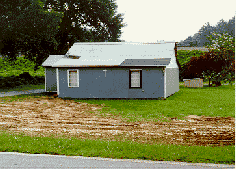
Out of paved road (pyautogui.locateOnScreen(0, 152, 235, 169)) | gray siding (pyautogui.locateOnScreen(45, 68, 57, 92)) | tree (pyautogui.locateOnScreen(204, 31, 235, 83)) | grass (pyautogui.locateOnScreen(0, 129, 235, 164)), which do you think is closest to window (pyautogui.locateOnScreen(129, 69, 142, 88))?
gray siding (pyautogui.locateOnScreen(45, 68, 57, 92))

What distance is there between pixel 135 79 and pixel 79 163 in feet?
49.1

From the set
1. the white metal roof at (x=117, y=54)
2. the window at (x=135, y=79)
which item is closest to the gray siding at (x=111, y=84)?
the window at (x=135, y=79)

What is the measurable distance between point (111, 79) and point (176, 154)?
14422 millimetres

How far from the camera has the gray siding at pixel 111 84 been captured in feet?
65.5

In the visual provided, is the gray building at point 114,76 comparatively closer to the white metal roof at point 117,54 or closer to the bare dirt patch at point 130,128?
the white metal roof at point 117,54

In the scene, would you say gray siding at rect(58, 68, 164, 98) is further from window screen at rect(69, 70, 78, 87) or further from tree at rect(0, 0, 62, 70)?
tree at rect(0, 0, 62, 70)

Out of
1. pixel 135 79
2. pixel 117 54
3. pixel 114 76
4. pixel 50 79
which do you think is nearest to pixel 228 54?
pixel 135 79

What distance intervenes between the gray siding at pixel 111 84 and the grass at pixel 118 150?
12.8 metres

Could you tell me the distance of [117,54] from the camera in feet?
72.5

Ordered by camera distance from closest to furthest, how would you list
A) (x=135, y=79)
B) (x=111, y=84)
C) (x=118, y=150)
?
1. (x=118, y=150)
2. (x=135, y=79)
3. (x=111, y=84)

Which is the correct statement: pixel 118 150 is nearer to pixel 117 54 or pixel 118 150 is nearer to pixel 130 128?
pixel 130 128

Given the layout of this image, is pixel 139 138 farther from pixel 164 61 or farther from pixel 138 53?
pixel 138 53

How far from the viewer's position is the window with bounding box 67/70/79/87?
2072 centimetres

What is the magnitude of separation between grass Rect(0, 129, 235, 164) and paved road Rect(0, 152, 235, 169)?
0.29 meters
